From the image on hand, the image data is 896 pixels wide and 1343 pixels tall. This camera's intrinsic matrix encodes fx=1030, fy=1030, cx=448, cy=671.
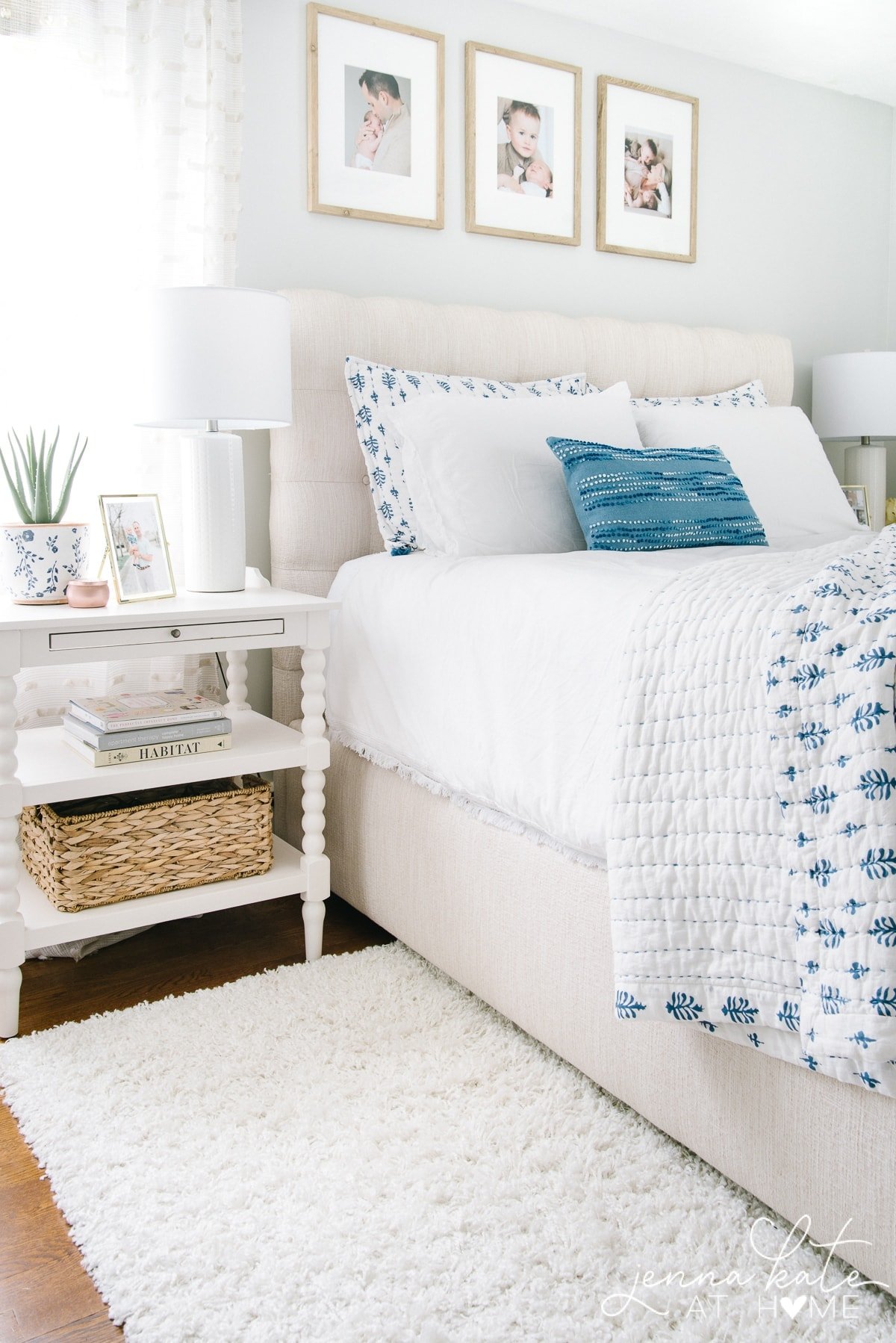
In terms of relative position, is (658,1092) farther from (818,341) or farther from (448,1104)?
(818,341)

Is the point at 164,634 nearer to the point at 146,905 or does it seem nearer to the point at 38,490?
the point at 38,490

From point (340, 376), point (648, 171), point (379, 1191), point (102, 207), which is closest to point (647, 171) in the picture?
point (648, 171)

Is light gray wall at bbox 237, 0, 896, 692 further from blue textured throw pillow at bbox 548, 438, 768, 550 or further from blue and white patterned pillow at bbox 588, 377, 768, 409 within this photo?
blue textured throw pillow at bbox 548, 438, 768, 550

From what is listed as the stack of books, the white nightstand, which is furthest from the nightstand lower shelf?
the stack of books

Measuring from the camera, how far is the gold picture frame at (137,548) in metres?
1.93

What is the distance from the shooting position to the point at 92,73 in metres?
2.14

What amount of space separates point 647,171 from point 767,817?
2.63m

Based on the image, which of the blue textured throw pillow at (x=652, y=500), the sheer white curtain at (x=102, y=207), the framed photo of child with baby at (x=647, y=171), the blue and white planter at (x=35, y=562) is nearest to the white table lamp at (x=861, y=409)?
the framed photo of child with baby at (x=647, y=171)

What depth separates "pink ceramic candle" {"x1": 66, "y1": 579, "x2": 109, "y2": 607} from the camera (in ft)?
6.11

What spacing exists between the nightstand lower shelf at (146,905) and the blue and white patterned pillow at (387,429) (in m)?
0.75

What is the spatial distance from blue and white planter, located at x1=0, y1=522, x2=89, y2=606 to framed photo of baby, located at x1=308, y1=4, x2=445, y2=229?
1.17 meters

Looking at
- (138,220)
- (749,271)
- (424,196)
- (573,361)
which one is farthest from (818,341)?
(138,220)

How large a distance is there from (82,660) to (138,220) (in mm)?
1046

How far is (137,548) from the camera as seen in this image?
1968 millimetres
